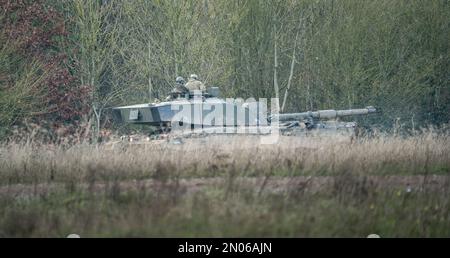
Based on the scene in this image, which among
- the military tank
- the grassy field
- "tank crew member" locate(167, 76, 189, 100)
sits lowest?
the grassy field

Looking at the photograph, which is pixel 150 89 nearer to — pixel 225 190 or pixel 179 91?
pixel 179 91

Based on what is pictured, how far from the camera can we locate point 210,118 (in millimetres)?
19641

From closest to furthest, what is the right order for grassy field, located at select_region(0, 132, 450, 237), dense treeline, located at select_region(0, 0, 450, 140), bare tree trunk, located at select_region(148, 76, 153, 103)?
grassy field, located at select_region(0, 132, 450, 237)
dense treeline, located at select_region(0, 0, 450, 140)
bare tree trunk, located at select_region(148, 76, 153, 103)

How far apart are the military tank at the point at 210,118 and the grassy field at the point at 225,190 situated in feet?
6.20

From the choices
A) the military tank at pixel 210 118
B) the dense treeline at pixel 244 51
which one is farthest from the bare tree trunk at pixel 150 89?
the military tank at pixel 210 118

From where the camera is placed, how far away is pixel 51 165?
47.8 ft

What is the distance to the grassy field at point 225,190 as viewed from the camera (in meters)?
10.6

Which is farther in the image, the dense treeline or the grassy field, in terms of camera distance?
the dense treeline

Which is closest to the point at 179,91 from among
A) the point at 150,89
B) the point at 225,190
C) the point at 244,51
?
the point at 225,190

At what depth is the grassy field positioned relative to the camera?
10.6 metres

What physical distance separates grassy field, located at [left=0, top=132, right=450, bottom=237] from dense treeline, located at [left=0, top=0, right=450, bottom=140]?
477 inches

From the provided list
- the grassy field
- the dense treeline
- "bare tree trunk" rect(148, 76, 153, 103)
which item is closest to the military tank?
the grassy field

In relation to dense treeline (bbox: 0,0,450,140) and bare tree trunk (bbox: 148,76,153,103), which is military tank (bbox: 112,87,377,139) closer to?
dense treeline (bbox: 0,0,450,140)
